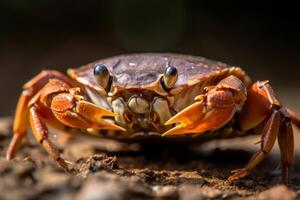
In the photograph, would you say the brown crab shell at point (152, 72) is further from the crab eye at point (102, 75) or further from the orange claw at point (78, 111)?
the orange claw at point (78, 111)

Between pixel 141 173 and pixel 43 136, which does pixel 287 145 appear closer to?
pixel 141 173

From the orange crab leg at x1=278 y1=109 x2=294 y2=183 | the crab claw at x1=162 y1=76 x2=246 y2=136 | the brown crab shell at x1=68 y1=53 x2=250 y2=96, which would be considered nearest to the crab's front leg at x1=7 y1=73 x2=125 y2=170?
the brown crab shell at x1=68 y1=53 x2=250 y2=96

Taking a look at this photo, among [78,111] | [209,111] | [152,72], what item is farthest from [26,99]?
[209,111]

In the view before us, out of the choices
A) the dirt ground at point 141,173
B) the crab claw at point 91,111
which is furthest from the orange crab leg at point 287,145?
the crab claw at point 91,111

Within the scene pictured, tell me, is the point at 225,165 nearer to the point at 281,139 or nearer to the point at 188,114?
the point at 281,139

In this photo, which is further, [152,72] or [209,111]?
[152,72]

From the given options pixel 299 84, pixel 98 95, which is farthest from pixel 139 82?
pixel 299 84
